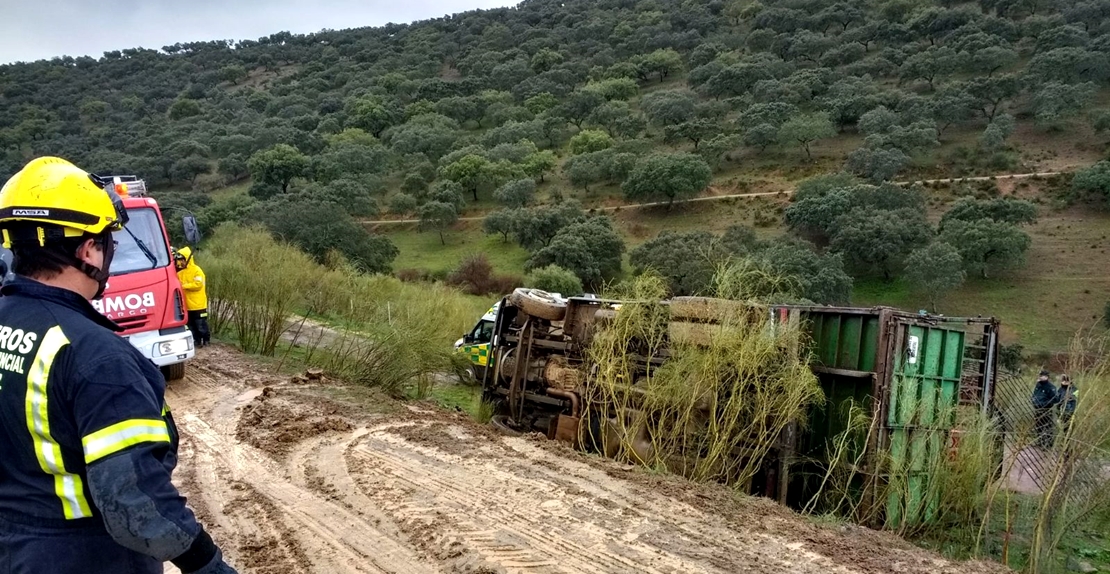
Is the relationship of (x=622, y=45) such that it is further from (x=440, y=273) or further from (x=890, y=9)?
(x=440, y=273)

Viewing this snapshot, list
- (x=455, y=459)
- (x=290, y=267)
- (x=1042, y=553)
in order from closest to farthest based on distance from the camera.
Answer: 1. (x=1042, y=553)
2. (x=455, y=459)
3. (x=290, y=267)

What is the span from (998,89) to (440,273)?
138 ft

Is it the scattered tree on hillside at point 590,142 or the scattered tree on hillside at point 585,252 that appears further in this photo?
the scattered tree on hillside at point 590,142

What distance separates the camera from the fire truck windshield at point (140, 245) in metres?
8.90

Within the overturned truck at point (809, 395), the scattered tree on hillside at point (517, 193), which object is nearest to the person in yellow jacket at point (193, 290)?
the overturned truck at point (809, 395)

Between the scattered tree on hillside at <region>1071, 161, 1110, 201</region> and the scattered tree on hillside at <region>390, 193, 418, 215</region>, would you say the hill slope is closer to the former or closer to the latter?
the scattered tree on hillside at <region>390, 193, 418, 215</region>

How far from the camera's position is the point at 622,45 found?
96438 mm

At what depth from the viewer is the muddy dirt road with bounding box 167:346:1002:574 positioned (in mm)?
4863

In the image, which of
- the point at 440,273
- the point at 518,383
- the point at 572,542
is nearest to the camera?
the point at 572,542

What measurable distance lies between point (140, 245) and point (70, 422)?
804cm

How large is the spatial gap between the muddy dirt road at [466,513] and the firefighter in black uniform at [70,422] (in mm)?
2765

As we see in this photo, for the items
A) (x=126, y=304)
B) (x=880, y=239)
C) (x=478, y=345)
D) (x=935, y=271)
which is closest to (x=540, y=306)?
(x=126, y=304)

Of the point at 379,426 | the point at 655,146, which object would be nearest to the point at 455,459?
the point at 379,426

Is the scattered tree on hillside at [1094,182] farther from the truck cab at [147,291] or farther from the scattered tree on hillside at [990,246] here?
the truck cab at [147,291]
